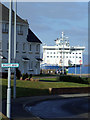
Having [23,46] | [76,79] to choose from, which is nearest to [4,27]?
[23,46]

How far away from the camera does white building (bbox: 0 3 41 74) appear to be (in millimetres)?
51466

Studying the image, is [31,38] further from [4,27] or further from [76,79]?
[76,79]

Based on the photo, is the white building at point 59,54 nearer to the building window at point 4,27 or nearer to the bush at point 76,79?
the building window at point 4,27

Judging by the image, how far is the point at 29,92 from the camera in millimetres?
27891

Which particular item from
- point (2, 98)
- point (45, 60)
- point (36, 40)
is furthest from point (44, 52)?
point (2, 98)

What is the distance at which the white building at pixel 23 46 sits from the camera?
51466 millimetres

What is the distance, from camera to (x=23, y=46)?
55.6 m

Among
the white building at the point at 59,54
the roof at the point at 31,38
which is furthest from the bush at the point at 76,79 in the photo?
the white building at the point at 59,54

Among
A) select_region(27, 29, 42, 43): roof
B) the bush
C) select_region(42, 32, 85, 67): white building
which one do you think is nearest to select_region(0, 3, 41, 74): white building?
select_region(27, 29, 42, 43): roof

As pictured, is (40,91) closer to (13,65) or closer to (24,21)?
(13,65)

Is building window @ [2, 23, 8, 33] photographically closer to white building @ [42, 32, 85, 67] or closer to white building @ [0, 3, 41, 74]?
white building @ [0, 3, 41, 74]

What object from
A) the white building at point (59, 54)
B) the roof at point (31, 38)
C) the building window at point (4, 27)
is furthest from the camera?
the white building at point (59, 54)

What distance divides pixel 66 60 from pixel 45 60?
8820 millimetres

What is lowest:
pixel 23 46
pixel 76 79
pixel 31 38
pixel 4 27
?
pixel 76 79
